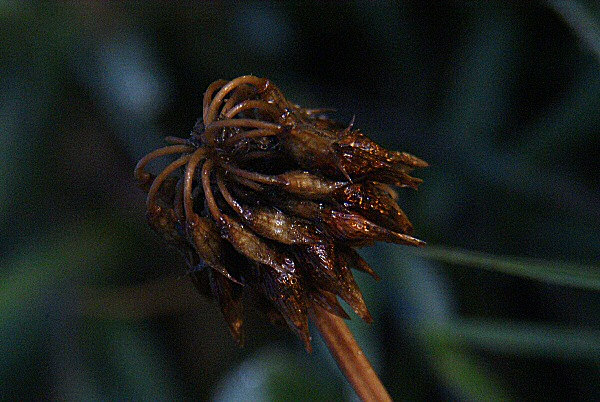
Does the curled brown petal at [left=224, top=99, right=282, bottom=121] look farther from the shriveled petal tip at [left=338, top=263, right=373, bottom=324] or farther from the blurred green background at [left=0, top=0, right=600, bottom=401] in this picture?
the blurred green background at [left=0, top=0, right=600, bottom=401]

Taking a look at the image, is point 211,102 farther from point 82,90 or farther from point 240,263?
point 82,90

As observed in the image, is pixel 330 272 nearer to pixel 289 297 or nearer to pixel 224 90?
pixel 289 297

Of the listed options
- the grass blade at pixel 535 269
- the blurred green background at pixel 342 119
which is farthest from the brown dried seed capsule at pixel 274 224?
the blurred green background at pixel 342 119

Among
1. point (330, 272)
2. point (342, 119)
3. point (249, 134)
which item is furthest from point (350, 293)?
point (342, 119)

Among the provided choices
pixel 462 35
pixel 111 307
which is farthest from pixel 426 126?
pixel 111 307

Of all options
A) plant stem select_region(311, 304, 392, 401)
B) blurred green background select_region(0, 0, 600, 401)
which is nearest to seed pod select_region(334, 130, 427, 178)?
plant stem select_region(311, 304, 392, 401)

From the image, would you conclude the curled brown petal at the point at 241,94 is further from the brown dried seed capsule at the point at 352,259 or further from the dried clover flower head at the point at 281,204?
the brown dried seed capsule at the point at 352,259
